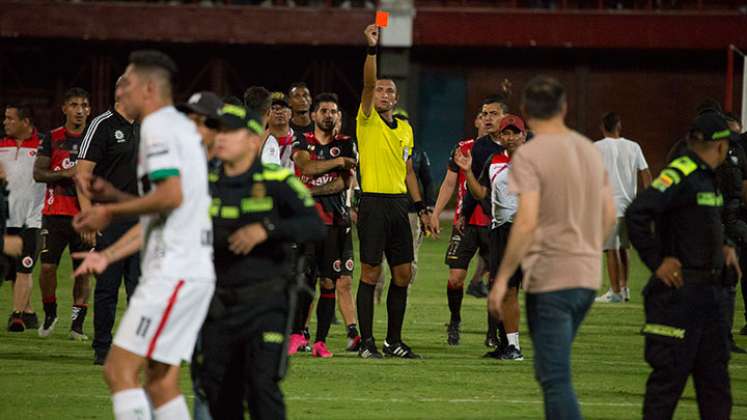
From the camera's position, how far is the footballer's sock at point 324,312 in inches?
509

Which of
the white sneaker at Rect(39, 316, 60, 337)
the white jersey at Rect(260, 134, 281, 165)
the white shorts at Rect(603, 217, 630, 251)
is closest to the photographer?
the white jersey at Rect(260, 134, 281, 165)

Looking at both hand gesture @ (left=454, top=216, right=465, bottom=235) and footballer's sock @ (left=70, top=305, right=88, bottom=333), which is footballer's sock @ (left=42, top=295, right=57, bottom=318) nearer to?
footballer's sock @ (left=70, top=305, right=88, bottom=333)

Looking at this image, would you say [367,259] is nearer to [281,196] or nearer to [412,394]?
[412,394]

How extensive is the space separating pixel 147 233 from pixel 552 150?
2100 mm

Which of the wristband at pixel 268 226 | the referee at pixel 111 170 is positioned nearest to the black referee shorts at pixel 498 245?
the referee at pixel 111 170

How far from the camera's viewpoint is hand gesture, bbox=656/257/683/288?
8320 mm

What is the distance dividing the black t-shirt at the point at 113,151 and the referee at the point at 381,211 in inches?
83.0

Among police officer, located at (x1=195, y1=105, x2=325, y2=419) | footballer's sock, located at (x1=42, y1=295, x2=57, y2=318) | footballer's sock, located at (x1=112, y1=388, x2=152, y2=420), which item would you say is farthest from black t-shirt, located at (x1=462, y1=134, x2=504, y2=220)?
footballer's sock, located at (x1=112, y1=388, x2=152, y2=420)

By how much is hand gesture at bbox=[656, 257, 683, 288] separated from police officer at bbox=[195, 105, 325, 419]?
6.79 ft

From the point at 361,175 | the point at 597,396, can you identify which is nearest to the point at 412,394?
the point at 597,396

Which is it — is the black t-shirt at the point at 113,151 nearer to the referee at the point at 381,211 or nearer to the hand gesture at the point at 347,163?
the hand gesture at the point at 347,163

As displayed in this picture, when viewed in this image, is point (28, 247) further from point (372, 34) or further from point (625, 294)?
point (625, 294)

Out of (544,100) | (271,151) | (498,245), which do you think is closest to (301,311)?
(271,151)

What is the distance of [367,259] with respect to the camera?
41.4 feet
